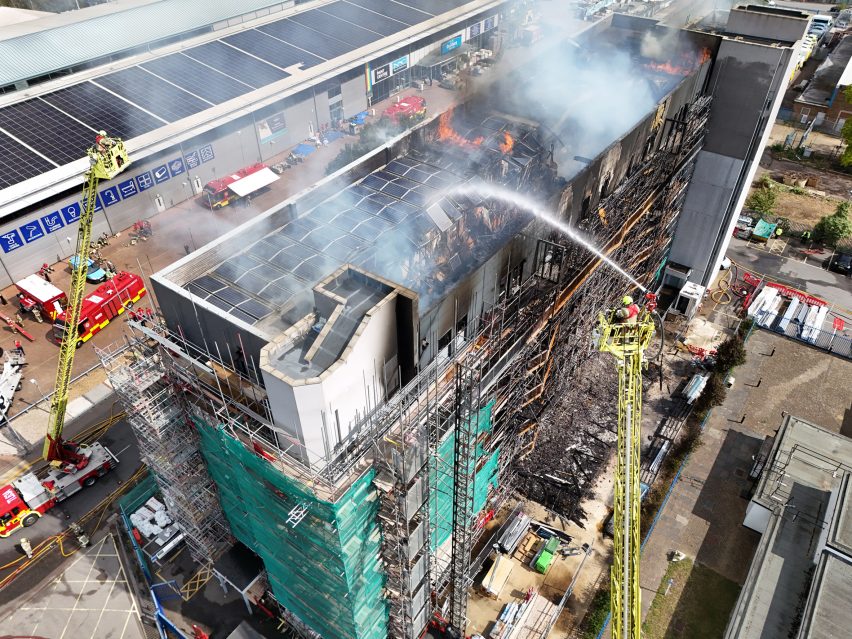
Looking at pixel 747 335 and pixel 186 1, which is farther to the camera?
pixel 186 1

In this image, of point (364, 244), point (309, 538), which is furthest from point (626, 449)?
point (364, 244)

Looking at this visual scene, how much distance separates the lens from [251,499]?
22828 millimetres

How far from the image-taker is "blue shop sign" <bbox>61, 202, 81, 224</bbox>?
1955 inches

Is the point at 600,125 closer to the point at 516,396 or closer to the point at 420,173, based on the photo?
the point at 420,173

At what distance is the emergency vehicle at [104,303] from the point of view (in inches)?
1756

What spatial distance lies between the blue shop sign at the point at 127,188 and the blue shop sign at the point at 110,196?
44cm

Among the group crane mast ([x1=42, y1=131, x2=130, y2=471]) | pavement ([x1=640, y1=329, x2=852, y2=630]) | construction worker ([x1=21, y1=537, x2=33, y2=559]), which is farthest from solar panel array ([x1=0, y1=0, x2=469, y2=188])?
pavement ([x1=640, y1=329, x2=852, y2=630])

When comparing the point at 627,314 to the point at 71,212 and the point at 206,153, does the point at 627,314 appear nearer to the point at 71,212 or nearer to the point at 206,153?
the point at 71,212

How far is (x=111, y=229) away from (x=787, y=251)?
60909 mm

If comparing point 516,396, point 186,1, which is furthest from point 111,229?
point 516,396

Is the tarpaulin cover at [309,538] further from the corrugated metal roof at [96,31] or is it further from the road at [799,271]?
the corrugated metal roof at [96,31]

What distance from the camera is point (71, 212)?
5009 centimetres

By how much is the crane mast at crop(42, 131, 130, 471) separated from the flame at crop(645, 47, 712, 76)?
33.3 m

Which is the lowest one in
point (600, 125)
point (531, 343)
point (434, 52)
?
point (434, 52)
